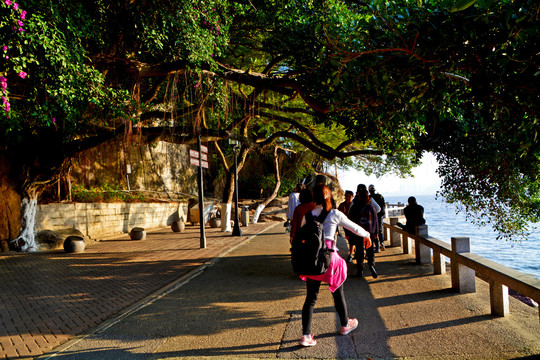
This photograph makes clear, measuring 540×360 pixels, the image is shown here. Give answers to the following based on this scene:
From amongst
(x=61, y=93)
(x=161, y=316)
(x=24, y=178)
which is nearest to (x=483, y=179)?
(x=161, y=316)

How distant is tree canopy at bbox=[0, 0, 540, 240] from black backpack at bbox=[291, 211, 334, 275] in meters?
2.38

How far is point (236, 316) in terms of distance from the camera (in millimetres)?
5074

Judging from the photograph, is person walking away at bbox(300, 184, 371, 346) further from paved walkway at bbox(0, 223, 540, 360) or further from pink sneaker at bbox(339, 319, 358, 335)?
paved walkway at bbox(0, 223, 540, 360)

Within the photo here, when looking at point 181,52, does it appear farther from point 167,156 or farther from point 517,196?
point 167,156

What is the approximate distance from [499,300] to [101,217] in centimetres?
1572

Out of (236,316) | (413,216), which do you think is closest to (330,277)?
(236,316)

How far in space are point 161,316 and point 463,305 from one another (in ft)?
14.6

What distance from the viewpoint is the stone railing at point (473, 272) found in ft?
13.5

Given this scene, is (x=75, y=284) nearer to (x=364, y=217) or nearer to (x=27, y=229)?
(x=364, y=217)

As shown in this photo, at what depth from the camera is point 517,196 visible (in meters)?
11.1

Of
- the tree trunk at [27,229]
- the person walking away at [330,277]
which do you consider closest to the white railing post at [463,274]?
the person walking away at [330,277]

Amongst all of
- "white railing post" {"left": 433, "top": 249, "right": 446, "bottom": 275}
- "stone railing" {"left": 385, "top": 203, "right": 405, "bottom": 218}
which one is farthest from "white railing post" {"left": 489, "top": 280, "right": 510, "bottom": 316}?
"stone railing" {"left": 385, "top": 203, "right": 405, "bottom": 218}

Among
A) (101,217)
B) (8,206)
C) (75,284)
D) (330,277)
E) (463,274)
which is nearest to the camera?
(330,277)

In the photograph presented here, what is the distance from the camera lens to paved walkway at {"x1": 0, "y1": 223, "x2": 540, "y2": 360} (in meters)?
3.91
